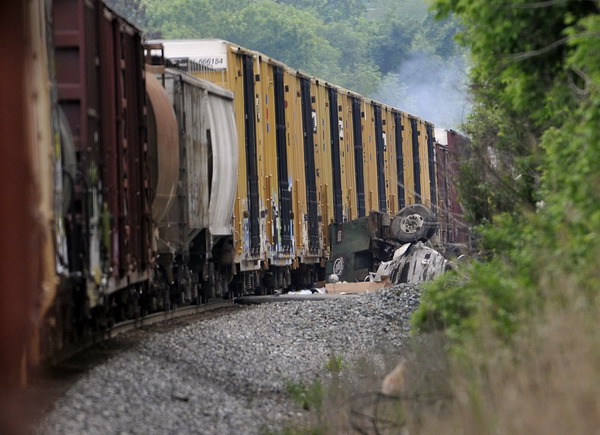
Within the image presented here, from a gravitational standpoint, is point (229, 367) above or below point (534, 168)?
below

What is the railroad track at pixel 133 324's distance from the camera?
39.1ft

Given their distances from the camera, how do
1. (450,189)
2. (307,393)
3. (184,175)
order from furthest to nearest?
(450,189) < (184,175) < (307,393)

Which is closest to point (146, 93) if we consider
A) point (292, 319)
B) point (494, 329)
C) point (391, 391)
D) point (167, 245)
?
point (167, 245)

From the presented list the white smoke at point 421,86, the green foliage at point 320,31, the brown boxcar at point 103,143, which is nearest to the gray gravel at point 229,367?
the brown boxcar at point 103,143

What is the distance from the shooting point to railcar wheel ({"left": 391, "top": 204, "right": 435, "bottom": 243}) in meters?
28.0

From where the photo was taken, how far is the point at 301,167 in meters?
26.0

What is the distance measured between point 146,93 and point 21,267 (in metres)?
7.04

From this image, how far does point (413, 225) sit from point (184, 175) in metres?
11.5

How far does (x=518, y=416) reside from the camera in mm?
5801

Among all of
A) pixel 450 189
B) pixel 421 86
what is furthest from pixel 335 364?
pixel 421 86

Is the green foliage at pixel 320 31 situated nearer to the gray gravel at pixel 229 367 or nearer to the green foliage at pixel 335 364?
the gray gravel at pixel 229 367

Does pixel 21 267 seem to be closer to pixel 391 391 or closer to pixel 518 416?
pixel 391 391

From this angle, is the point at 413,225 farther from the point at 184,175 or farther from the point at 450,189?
the point at 184,175

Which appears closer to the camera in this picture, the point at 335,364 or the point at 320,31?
the point at 335,364
